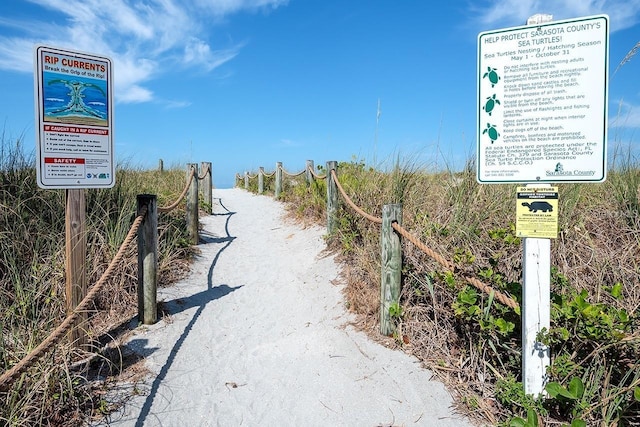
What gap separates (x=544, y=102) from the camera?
2.44 metres

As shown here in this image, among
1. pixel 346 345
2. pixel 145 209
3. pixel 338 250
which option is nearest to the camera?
pixel 346 345

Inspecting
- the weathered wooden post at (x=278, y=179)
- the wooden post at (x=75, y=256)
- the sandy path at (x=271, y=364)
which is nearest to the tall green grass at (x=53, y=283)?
the wooden post at (x=75, y=256)

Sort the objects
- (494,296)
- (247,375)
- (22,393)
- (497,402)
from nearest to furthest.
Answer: (22,393), (497,402), (494,296), (247,375)

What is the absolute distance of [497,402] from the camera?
9.05ft

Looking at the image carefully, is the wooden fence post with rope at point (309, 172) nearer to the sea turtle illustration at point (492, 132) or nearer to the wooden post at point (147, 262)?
the wooden post at point (147, 262)

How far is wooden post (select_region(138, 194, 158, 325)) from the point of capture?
12.9ft

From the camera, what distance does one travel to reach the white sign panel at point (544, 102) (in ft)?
7.69

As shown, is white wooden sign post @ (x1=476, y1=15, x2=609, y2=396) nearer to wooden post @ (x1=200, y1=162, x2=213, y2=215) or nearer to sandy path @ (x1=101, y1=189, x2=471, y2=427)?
sandy path @ (x1=101, y1=189, x2=471, y2=427)

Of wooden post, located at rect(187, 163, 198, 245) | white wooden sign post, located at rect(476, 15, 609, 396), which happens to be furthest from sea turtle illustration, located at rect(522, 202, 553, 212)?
wooden post, located at rect(187, 163, 198, 245)

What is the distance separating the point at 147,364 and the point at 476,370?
2551 millimetres

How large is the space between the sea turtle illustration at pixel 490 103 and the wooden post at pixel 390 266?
48.0 inches

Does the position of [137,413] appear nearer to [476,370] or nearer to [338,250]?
[476,370]

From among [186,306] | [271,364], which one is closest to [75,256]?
[186,306]

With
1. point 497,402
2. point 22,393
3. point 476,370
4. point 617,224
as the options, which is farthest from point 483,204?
point 22,393
